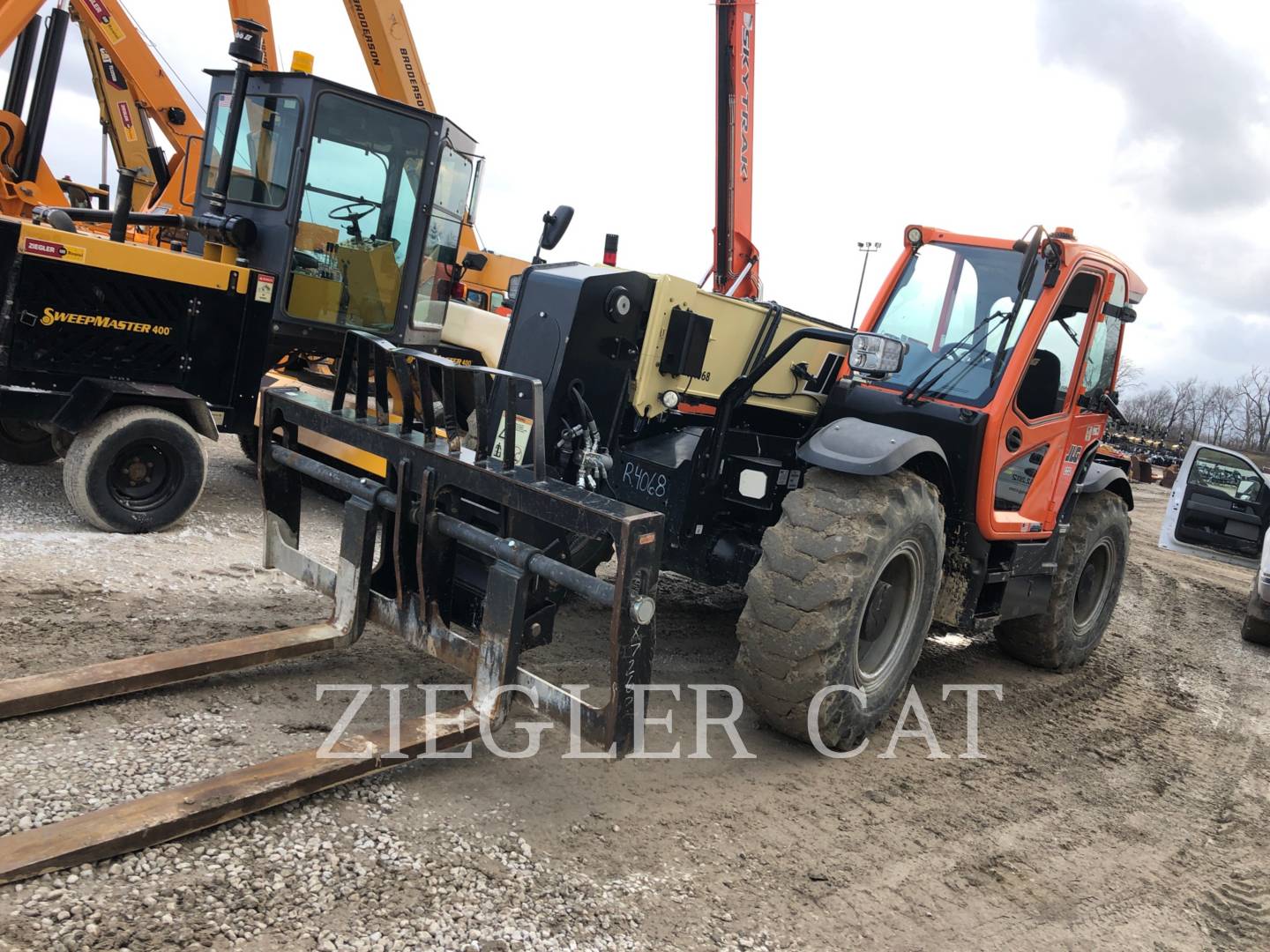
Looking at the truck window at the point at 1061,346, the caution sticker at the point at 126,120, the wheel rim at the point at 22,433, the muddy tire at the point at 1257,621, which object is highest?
the caution sticker at the point at 126,120

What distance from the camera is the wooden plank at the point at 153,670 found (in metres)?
3.35

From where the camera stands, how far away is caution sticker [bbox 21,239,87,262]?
18.4 ft

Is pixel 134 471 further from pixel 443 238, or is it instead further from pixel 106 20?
pixel 106 20

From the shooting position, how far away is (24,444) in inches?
280

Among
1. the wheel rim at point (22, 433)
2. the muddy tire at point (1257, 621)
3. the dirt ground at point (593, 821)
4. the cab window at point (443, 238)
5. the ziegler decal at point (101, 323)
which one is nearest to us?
the dirt ground at point (593, 821)

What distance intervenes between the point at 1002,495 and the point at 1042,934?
2387 millimetres

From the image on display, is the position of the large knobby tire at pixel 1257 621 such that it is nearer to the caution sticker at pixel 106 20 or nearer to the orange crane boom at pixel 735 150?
the orange crane boom at pixel 735 150

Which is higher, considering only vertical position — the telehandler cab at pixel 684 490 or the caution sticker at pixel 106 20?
the caution sticker at pixel 106 20

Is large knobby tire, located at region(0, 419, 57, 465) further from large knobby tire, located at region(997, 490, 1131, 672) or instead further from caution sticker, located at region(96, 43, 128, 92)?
large knobby tire, located at region(997, 490, 1131, 672)

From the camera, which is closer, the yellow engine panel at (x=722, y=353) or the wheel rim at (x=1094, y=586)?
the yellow engine panel at (x=722, y=353)

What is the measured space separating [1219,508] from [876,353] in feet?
27.4

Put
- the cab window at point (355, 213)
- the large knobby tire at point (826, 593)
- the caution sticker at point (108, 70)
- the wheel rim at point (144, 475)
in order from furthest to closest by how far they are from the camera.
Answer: the caution sticker at point (108, 70), the cab window at point (355, 213), the wheel rim at point (144, 475), the large knobby tire at point (826, 593)

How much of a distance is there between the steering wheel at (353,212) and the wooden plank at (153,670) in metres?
3.81

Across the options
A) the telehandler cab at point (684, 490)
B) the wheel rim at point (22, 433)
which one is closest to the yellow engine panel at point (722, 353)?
the telehandler cab at point (684, 490)
